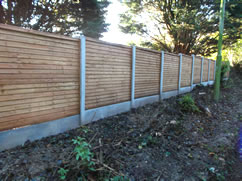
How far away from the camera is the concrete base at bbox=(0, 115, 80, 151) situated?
2.44m

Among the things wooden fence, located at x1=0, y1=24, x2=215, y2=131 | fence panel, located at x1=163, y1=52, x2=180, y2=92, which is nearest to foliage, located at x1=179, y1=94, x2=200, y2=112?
wooden fence, located at x1=0, y1=24, x2=215, y2=131

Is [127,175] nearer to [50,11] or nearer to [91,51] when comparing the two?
[91,51]

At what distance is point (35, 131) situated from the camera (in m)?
2.77

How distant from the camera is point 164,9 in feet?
37.3

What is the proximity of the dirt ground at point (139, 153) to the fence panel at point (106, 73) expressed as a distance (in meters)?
0.56

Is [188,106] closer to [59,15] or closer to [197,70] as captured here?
[197,70]

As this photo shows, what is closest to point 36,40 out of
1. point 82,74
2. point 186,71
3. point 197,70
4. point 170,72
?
point 82,74

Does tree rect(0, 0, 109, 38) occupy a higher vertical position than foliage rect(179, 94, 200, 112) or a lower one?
higher

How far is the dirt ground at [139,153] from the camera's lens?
2.10 meters

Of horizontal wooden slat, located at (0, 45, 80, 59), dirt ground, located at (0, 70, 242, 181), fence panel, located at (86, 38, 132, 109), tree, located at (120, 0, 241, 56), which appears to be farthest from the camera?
tree, located at (120, 0, 241, 56)

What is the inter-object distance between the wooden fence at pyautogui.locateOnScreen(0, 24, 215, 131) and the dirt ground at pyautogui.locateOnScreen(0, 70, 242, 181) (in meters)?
0.51

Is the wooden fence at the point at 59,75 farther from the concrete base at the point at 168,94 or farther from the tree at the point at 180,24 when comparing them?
the tree at the point at 180,24

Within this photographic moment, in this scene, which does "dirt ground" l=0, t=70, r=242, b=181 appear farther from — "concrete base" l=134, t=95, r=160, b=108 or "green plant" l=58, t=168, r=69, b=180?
"concrete base" l=134, t=95, r=160, b=108

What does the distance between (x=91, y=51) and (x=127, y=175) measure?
253cm
